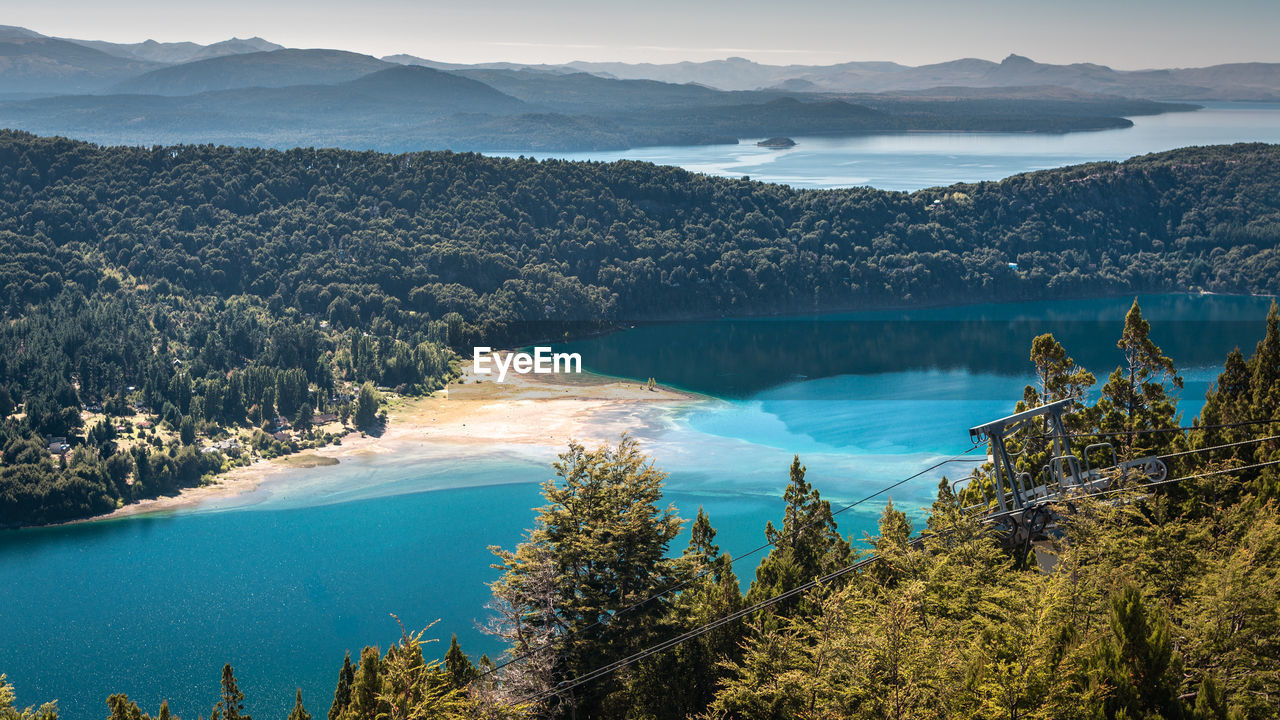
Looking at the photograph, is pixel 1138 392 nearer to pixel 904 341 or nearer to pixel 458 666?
pixel 458 666

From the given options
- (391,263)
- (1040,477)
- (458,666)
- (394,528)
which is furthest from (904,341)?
(1040,477)

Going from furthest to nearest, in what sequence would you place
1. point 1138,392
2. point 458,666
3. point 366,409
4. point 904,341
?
1. point 904,341
2. point 366,409
3. point 1138,392
4. point 458,666

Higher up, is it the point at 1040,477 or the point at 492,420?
the point at 1040,477

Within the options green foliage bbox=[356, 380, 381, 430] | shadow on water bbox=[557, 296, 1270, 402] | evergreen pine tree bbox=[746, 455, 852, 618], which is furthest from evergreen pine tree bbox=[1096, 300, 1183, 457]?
green foliage bbox=[356, 380, 381, 430]

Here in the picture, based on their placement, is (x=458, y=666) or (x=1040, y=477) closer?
(x=1040, y=477)

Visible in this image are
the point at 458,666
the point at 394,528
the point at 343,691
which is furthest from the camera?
the point at 394,528

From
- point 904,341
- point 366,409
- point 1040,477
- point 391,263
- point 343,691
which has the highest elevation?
point 391,263

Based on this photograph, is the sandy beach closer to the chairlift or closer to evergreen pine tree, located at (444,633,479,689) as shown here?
evergreen pine tree, located at (444,633,479,689)
